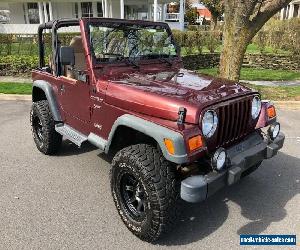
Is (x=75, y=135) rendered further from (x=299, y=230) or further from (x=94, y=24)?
(x=299, y=230)

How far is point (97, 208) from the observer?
3.77 m


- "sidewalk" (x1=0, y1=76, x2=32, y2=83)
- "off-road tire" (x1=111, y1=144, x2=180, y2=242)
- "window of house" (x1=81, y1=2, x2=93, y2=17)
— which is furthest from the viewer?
"window of house" (x1=81, y1=2, x2=93, y2=17)

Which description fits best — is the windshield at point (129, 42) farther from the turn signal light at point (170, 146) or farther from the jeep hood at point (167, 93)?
the turn signal light at point (170, 146)

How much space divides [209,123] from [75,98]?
189 centimetres

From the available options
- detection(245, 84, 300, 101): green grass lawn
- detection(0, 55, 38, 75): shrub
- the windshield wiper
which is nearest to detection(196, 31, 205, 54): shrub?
detection(245, 84, 300, 101): green grass lawn

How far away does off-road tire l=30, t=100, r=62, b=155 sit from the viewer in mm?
4883

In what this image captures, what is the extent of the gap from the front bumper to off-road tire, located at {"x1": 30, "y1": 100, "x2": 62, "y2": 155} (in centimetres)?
265

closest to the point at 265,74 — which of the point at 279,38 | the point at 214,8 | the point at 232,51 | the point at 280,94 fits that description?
the point at 280,94

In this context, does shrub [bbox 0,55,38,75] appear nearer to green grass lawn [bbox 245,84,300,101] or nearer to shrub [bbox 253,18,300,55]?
green grass lawn [bbox 245,84,300,101]

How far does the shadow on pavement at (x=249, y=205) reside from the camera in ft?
11.1

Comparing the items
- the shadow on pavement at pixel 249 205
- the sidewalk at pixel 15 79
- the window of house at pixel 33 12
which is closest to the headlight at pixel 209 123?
the shadow on pavement at pixel 249 205

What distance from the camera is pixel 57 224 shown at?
3.48 metres

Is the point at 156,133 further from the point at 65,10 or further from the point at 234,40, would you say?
the point at 65,10

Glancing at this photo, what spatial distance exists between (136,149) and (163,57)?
1806mm
